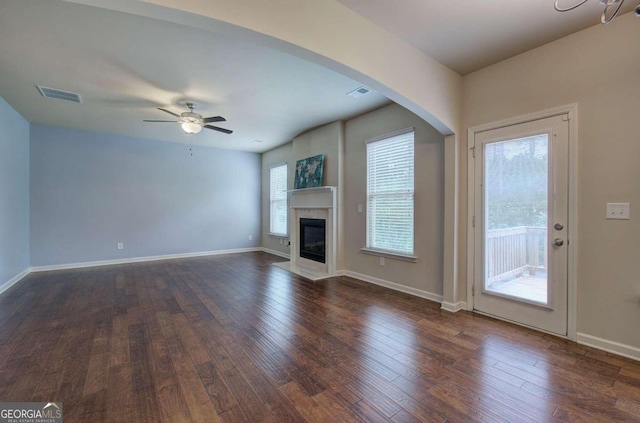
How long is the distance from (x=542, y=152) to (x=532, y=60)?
36.1 inches

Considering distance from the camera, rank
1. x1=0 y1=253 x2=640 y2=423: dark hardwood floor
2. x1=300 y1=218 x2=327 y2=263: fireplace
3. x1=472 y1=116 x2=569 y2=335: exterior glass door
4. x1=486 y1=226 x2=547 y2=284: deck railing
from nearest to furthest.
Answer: x1=0 y1=253 x2=640 y2=423: dark hardwood floor
x1=472 y1=116 x2=569 y2=335: exterior glass door
x1=486 y1=226 x2=547 y2=284: deck railing
x1=300 y1=218 x2=327 y2=263: fireplace

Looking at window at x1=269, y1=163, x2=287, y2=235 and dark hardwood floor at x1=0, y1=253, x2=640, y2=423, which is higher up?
window at x1=269, y1=163, x2=287, y2=235

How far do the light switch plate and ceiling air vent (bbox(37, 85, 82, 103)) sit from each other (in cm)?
610

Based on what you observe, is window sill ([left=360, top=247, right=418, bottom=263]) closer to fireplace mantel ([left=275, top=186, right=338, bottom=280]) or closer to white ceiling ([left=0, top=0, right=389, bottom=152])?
fireplace mantel ([left=275, top=186, right=338, bottom=280])

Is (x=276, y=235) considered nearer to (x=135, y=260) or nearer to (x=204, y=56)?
(x=135, y=260)

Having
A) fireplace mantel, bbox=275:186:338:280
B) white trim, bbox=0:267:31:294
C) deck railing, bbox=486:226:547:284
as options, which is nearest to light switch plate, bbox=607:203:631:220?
deck railing, bbox=486:226:547:284

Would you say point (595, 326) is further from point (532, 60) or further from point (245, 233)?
point (245, 233)

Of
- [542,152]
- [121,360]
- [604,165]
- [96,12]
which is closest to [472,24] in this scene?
[542,152]

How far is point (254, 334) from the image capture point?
2.62 m

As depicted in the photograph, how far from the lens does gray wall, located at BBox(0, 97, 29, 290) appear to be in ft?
13.2

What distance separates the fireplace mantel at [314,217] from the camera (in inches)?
192

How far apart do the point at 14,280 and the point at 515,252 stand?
7.04 metres

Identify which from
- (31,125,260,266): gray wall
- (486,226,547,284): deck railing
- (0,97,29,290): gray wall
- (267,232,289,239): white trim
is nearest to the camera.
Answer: (486,226,547,284): deck railing

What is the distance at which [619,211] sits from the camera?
89.7 inches
